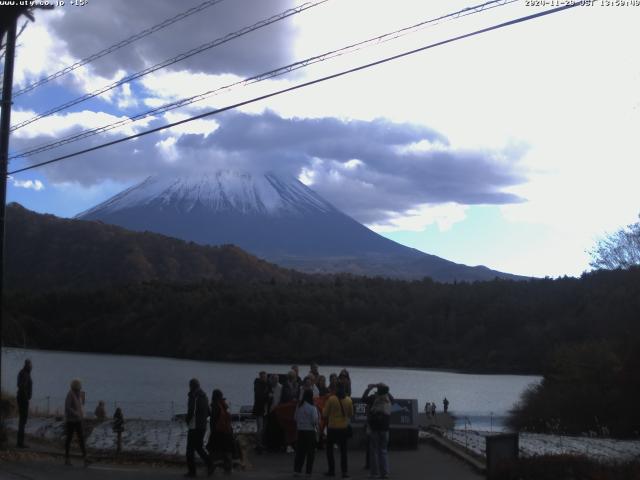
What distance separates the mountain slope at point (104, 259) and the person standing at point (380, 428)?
129 m

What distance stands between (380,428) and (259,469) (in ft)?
7.83

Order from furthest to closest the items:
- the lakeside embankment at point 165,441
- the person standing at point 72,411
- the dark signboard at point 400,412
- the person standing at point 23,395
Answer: the lakeside embankment at point 165,441, the dark signboard at point 400,412, the person standing at point 23,395, the person standing at point 72,411

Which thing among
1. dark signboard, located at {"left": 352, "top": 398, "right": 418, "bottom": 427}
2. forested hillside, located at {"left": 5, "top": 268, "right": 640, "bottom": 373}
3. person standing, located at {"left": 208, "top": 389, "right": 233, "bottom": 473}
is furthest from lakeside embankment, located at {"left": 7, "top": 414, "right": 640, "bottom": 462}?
forested hillside, located at {"left": 5, "top": 268, "right": 640, "bottom": 373}

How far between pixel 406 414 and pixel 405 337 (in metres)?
90.4

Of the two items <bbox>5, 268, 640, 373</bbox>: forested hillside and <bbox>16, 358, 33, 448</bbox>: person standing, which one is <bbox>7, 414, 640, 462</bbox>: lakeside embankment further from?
<bbox>5, 268, 640, 373</bbox>: forested hillside

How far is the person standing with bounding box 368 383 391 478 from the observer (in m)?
12.1

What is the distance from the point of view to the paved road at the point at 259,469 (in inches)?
485

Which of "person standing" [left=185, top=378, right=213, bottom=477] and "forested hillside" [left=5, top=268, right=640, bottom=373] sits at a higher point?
"forested hillside" [left=5, top=268, right=640, bottom=373]

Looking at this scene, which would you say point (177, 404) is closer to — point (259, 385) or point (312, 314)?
point (259, 385)

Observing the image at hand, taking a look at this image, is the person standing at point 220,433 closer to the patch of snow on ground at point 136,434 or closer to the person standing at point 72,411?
the person standing at point 72,411

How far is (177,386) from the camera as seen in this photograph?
2411 inches

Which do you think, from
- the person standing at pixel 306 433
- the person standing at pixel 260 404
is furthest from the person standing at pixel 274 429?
the person standing at pixel 306 433

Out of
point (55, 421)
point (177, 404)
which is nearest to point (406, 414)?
point (55, 421)

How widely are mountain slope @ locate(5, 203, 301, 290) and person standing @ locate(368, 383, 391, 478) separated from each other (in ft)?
423
